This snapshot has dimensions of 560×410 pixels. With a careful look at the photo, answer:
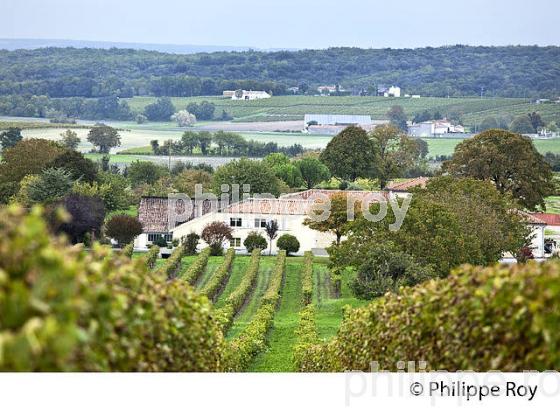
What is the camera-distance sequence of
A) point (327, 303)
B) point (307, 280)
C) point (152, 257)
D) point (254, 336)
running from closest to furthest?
point (254, 336) < point (327, 303) < point (307, 280) < point (152, 257)

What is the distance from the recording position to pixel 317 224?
2200 inches

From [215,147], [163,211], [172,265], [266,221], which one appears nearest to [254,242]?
[266,221]

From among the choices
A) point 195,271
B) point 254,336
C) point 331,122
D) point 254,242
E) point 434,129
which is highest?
point 254,336

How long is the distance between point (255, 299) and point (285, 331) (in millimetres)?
9392

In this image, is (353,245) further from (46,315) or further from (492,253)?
(46,315)

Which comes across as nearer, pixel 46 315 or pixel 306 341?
pixel 46 315

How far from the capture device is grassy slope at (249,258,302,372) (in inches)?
859

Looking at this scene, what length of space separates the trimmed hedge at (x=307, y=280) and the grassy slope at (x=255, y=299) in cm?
146

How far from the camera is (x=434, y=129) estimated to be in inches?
7013

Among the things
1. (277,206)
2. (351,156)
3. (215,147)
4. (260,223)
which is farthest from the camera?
(215,147)

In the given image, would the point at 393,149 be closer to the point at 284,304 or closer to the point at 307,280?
the point at 307,280

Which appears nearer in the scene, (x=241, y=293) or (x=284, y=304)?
(x=241, y=293)

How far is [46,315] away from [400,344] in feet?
15.2

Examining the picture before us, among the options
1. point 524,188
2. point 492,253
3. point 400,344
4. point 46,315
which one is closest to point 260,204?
point 524,188
